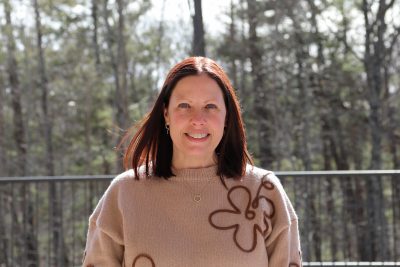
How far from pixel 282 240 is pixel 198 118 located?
41 cm

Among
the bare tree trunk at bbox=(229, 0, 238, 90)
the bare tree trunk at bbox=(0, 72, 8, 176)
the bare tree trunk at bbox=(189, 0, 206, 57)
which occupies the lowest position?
the bare tree trunk at bbox=(0, 72, 8, 176)

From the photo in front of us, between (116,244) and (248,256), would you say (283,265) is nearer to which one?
(248,256)

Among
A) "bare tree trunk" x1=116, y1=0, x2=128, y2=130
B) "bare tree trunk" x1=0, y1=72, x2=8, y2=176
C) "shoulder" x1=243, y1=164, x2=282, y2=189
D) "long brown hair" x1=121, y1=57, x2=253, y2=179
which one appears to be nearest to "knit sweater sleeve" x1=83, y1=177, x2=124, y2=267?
"long brown hair" x1=121, y1=57, x2=253, y2=179

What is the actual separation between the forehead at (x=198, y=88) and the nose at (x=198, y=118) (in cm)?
4

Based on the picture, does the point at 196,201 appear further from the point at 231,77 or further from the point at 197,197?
the point at 231,77

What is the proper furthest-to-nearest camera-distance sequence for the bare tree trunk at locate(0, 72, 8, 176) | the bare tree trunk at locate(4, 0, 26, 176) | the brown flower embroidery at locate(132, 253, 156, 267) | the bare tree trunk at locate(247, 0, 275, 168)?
the bare tree trunk at locate(4, 0, 26, 176) < the bare tree trunk at locate(0, 72, 8, 176) < the bare tree trunk at locate(247, 0, 275, 168) < the brown flower embroidery at locate(132, 253, 156, 267)

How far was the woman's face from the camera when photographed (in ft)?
6.48

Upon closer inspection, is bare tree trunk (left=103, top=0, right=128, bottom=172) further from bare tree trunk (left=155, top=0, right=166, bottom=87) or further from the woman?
the woman

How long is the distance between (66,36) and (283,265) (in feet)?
66.5

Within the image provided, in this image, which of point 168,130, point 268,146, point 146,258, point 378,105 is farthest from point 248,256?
point 268,146

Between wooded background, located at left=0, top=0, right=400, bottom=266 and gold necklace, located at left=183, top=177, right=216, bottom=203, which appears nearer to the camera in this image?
gold necklace, located at left=183, top=177, right=216, bottom=203

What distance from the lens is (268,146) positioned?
20078 mm

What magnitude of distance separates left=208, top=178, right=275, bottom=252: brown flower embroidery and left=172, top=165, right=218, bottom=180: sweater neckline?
8 cm

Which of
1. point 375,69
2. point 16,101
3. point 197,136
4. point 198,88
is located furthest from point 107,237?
point 16,101
